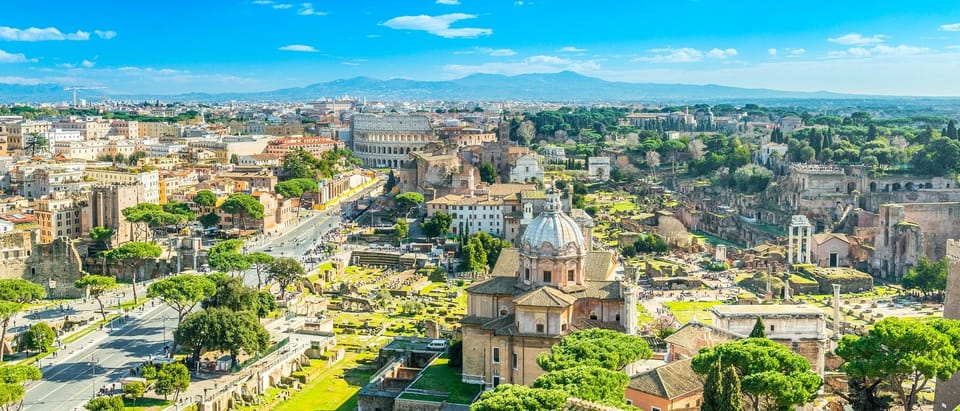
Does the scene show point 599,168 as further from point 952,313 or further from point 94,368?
point 952,313

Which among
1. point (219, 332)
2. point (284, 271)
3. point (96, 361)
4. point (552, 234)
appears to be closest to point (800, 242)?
point (284, 271)

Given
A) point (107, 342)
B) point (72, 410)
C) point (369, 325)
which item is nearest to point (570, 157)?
point (369, 325)

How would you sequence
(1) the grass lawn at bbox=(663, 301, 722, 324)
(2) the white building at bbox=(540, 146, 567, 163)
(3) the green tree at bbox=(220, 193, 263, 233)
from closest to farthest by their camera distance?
(1) the grass lawn at bbox=(663, 301, 722, 324) → (3) the green tree at bbox=(220, 193, 263, 233) → (2) the white building at bbox=(540, 146, 567, 163)

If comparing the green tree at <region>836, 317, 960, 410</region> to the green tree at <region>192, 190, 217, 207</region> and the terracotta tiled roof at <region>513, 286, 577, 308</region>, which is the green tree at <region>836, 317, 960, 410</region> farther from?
the green tree at <region>192, 190, 217, 207</region>

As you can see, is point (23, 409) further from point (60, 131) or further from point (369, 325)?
point (60, 131)

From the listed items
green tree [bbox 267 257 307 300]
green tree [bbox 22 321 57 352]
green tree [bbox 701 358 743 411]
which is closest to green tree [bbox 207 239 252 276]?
green tree [bbox 267 257 307 300]
